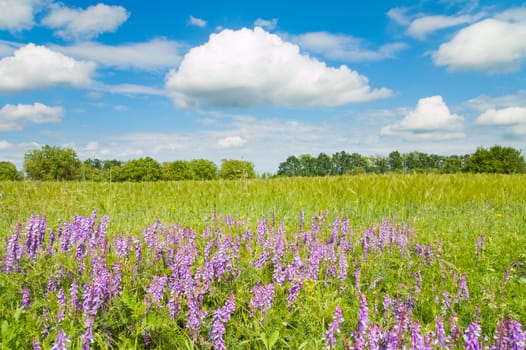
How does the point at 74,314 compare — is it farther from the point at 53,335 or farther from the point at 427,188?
the point at 427,188

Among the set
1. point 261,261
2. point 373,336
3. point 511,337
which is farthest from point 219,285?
point 511,337

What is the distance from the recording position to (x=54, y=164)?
→ 3534 cm

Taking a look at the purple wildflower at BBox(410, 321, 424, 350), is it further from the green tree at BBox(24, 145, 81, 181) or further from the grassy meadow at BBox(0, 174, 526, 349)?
the green tree at BBox(24, 145, 81, 181)

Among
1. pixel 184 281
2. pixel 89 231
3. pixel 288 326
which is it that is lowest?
pixel 288 326

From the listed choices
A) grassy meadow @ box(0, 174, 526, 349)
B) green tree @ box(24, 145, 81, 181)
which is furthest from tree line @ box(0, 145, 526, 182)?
grassy meadow @ box(0, 174, 526, 349)

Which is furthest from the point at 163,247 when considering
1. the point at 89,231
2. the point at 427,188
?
the point at 427,188

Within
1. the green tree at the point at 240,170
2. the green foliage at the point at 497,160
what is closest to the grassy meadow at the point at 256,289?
the green tree at the point at 240,170

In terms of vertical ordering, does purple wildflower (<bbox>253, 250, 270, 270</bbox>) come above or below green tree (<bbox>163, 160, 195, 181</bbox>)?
below

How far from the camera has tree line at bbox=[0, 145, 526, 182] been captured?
20673 millimetres

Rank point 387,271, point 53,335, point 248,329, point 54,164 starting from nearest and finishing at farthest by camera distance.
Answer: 1. point 53,335
2. point 248,329
3. point 387,271
4. point 54,164

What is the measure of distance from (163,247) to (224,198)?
5.66 meters

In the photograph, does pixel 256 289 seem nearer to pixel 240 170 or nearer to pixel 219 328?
pixel 219 328

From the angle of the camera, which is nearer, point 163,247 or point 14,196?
point 163,247

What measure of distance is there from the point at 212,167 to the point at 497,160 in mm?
37197
